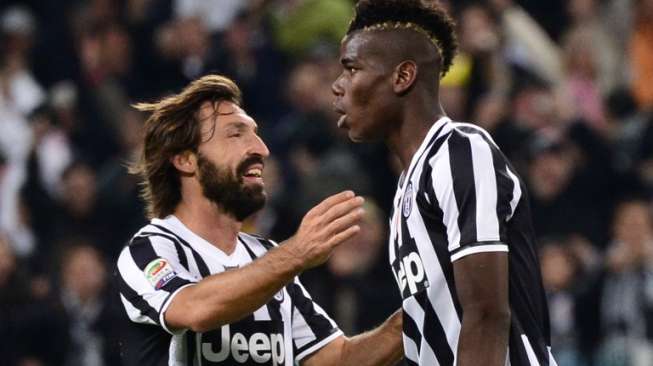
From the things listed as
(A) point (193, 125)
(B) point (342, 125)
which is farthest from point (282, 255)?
(A) point (193, 125)

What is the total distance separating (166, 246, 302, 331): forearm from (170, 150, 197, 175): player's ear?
733 mm

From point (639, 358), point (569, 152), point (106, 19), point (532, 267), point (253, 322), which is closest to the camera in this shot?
point (532, 267)

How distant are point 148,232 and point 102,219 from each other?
228 inches

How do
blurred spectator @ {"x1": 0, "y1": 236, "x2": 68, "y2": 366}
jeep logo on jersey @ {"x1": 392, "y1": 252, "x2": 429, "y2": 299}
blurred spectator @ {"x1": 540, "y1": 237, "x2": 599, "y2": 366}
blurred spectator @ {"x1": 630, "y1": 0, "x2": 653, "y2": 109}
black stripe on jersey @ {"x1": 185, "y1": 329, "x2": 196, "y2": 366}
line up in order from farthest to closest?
blurred spectator @ {"x1": 630, "y1": 0, "x2": 653, "y2": 109} → blurred spectator @ {"x1": 0, "y1": 236, "x2": 68, "y2": 366} → blurred spectator @ {"x1": 540, "y1": 237, "x2": 599, "y2": 366} → black stripe on jersey @ {"x1": 185, "y1": 329, "x2": 196, "y2": 366} → jeep logo on jersey @ {"x1": 392, "y1": 252, "x2": 429, "y2": 299}

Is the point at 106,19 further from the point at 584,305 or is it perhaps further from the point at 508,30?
the point at 584,305

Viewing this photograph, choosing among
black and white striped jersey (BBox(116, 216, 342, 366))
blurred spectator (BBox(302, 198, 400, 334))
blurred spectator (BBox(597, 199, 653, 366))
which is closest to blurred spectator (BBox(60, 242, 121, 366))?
blurred spectator (BBox(302, 198, 400, 334))

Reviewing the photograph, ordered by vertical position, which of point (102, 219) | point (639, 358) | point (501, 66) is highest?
point (501, 66)

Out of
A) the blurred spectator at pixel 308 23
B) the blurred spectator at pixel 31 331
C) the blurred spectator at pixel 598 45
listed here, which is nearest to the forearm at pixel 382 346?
the blurred spectator at pixel 31 331

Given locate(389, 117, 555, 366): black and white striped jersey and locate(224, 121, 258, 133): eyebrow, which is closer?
locate(389, 117, 555, 366): black and white striped jersey

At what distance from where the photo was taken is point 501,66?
11844mm

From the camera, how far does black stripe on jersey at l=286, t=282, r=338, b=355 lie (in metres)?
6.46

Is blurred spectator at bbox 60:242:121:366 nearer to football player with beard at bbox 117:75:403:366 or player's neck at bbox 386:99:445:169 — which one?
football player with beard at bbox 117:75:403:366

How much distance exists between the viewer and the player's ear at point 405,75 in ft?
18.0

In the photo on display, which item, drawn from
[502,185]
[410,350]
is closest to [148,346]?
[410,350]
